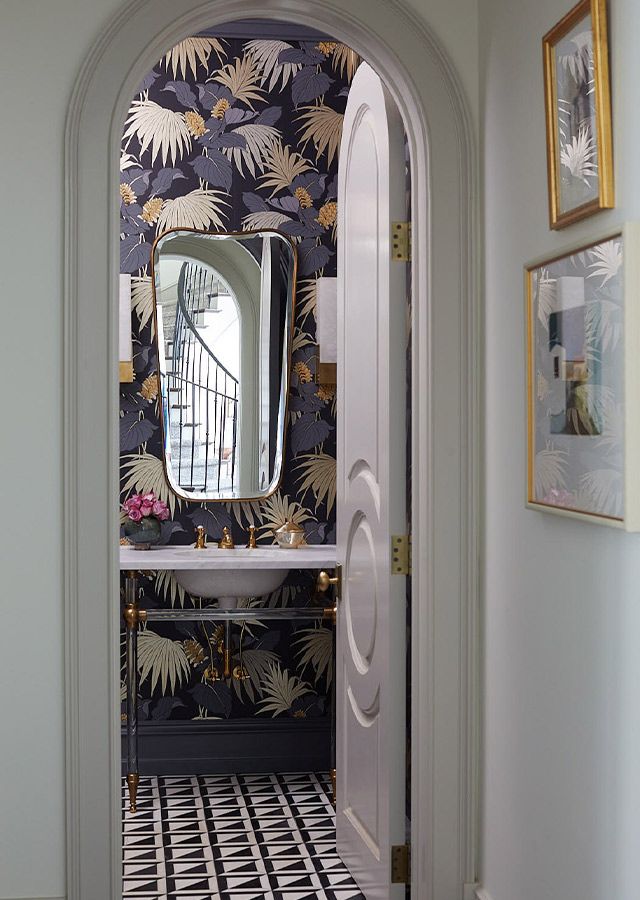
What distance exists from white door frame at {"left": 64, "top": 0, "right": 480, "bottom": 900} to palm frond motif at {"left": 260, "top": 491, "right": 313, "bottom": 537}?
180 centimetres

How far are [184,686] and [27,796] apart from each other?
1895mm

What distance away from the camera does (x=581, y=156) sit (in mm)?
1962

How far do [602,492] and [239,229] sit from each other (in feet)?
9.72

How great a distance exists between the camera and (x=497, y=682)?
8.48 ft

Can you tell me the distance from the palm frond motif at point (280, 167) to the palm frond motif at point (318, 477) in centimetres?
117

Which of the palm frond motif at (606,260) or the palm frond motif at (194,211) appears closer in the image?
the palm frond motif at (606,260)

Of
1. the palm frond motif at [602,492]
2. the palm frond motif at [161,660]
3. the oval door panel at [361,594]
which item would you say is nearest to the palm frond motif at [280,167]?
the oval door panel at [361,594]

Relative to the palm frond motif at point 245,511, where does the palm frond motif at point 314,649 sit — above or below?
below

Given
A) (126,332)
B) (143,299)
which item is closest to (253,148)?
(143,299)

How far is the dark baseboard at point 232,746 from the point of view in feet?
14.5

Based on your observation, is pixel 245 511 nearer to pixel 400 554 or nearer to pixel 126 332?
pixel 126 332

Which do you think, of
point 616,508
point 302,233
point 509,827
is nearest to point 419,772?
point 509,827

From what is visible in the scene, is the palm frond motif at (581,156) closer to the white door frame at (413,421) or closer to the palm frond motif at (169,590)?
the white door frame at (413,421)

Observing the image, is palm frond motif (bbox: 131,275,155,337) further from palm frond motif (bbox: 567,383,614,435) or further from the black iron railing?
palm frond motif (bbox: 567,383,614,435)
